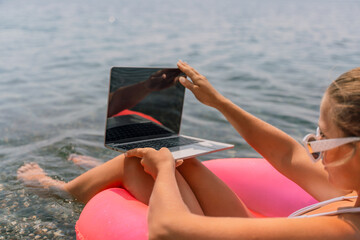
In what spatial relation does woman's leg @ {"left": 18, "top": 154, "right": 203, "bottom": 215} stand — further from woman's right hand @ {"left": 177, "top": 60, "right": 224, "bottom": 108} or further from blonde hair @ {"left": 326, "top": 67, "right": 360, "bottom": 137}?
blonde hair @ {"left": 326, "top": 67, "right": 360, "bottom": 137}

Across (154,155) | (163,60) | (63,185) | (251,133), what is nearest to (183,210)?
(154,155)

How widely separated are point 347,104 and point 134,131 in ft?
3.78

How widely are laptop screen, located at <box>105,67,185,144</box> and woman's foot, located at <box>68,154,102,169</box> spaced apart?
86 centimetres

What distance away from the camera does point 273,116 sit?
4.21 m

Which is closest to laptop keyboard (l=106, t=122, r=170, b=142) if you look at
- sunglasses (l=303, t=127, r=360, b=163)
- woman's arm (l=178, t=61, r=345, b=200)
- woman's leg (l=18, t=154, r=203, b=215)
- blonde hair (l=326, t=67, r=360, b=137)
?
woman's leg (l=18, t=154, r=203, b=215)

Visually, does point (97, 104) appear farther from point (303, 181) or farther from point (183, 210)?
point (183, 210)

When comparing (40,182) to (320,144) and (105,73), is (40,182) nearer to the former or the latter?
→ (320,144)

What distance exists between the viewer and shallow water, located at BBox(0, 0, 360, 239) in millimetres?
2773

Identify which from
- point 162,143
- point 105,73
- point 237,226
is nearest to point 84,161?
point 162,143

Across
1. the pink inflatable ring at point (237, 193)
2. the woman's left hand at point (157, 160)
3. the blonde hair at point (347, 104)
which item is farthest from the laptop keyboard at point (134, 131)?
the blonde hair at point (347, 104)

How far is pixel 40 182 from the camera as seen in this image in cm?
234

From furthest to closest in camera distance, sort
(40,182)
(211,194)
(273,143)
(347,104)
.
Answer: (40,182), (273,143), (211,194), (347,104)

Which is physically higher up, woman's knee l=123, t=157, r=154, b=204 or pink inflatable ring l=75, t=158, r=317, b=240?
woman's knee l=123, t=157, r=154, b=204

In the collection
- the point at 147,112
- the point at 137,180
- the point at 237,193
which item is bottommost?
the point at 237,193
